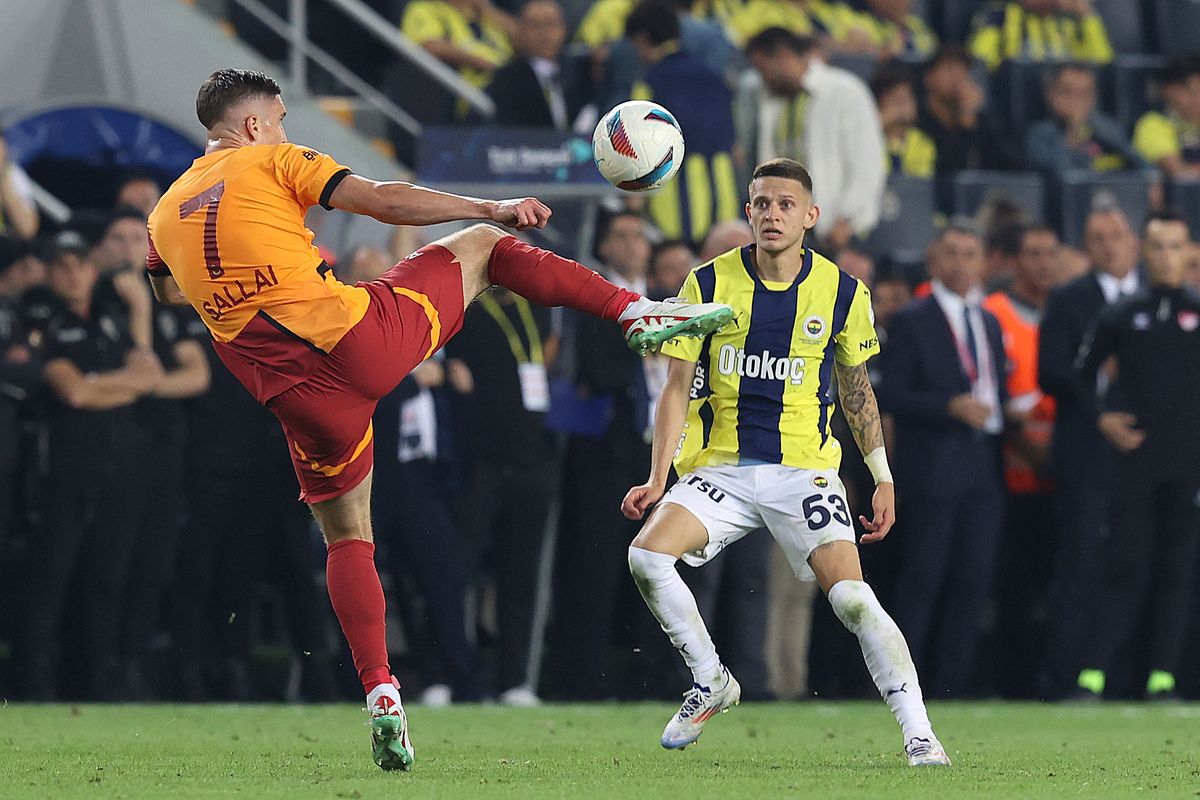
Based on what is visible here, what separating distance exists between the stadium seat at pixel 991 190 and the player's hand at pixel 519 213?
813cm

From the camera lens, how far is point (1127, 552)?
37.1 ft

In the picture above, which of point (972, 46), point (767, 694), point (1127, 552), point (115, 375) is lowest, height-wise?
point (767, 694)

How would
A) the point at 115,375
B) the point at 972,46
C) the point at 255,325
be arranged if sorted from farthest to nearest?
1. the point at 972,46
2. the point at 115,375
3. the point at 255,325

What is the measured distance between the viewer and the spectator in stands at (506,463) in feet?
36.9

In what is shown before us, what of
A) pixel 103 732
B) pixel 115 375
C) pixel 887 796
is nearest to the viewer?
pixel 887 796

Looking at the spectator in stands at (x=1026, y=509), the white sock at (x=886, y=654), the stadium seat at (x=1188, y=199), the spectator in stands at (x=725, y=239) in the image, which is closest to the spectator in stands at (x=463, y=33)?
the spectator in stands at (x=725, y=239)

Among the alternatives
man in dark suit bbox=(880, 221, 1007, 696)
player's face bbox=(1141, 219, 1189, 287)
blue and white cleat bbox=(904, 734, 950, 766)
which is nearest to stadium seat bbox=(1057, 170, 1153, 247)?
player's face bbox=(1141, 219, 1189, 287)

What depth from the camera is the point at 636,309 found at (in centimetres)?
687

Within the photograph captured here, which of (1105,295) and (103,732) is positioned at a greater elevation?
(1105,295)

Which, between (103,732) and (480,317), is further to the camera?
(480,317)

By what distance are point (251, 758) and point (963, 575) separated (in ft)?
16.8

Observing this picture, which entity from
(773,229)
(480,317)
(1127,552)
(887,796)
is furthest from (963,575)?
(887,796)

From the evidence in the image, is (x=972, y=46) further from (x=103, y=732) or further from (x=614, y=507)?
(x=103, y=732)

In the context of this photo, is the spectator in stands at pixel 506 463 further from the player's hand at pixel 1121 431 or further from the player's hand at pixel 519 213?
the player's hand at pixel 519 213
